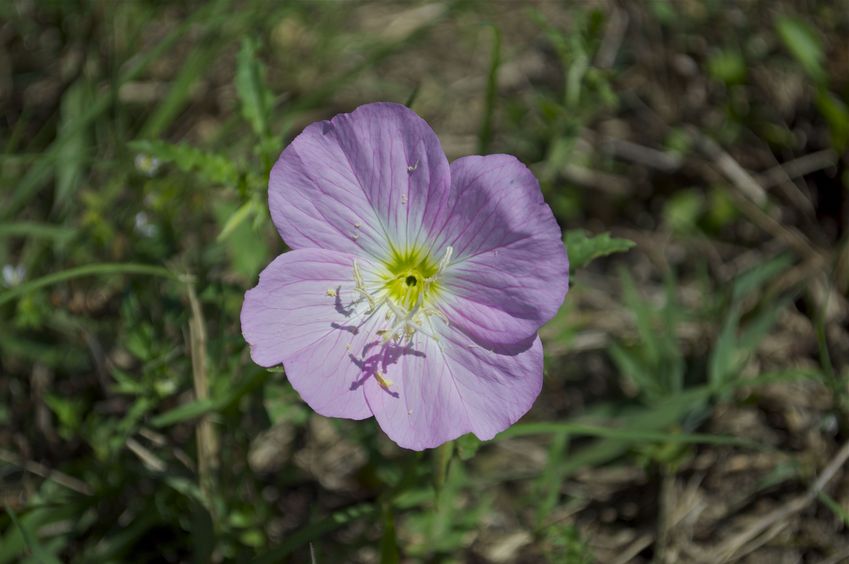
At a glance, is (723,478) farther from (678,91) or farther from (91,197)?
(91,197)

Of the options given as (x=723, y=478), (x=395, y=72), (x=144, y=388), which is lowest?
(x=723, y=478)

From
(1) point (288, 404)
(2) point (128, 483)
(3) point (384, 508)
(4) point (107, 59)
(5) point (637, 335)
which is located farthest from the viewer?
(4) point (107, 59)

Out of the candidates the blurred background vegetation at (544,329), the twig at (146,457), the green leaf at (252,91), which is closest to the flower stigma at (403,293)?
the blurred background vegetation at (544,329)

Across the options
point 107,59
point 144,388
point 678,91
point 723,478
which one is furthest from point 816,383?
point 107,59

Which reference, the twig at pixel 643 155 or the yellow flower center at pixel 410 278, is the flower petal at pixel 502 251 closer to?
the yellow flower center at pixel 410 278

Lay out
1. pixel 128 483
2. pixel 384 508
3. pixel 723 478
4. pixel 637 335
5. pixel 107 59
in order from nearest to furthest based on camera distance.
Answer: pixel 384 508, pixel 128 483, pixel 723 478, pixel 637 335, pixel 107 59

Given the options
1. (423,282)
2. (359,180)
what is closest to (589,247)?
(423,282)

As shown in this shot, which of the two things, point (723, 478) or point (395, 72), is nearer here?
point (723, 478)

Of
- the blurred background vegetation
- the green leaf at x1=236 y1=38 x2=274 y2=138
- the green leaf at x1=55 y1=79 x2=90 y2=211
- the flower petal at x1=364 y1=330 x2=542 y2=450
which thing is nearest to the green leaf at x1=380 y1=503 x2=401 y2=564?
the blurred background vegetation
